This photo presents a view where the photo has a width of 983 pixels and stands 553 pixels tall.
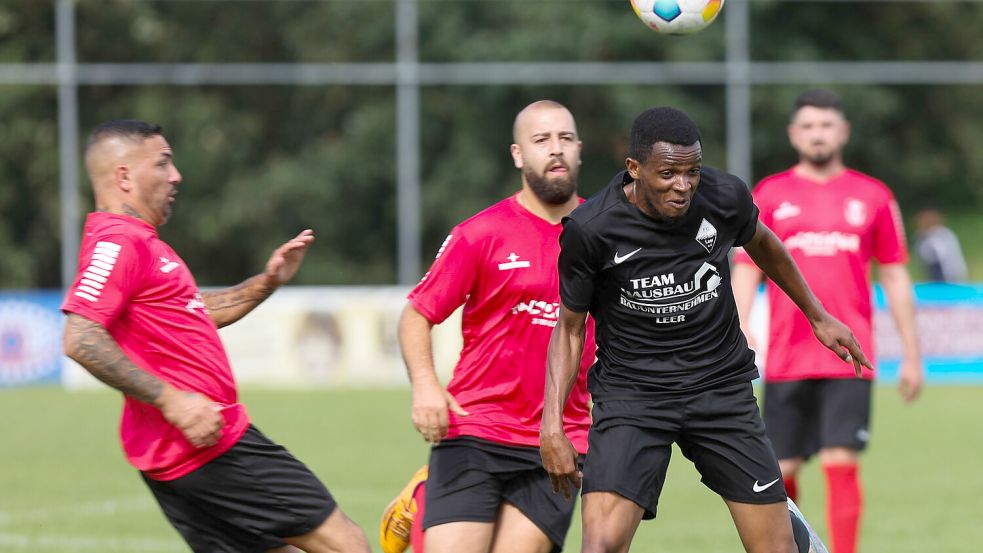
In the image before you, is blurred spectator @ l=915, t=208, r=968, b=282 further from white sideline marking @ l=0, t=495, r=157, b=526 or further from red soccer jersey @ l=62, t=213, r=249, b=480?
red soccer jersey @ l=62, t=213, r=249, b=480

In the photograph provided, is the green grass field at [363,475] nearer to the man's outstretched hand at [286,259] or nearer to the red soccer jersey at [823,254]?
the red soccer jersey at [823,254]

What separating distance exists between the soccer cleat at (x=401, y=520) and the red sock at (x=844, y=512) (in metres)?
2.26

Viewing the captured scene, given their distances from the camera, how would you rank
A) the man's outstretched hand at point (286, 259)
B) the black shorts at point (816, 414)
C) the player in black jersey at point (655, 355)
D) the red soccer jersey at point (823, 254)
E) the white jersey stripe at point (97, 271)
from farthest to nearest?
the red soccer jersey at point (823, 254) → the black shorts at point (816, 414) → the man's outstretched hand at point (286, 259) → the player in black jersey at point (655, 355) → the white jersey stripe at point (97, 271)

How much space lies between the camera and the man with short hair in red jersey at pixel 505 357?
20.2ft

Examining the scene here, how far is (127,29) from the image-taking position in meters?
27.2

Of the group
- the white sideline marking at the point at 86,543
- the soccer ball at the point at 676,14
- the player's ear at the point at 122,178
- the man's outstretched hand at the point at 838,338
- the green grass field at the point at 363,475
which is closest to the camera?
the player's ear at the point at 122,178

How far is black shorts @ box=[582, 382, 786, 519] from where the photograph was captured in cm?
550

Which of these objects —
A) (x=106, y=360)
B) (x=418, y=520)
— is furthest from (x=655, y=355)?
(x=106, y=360)

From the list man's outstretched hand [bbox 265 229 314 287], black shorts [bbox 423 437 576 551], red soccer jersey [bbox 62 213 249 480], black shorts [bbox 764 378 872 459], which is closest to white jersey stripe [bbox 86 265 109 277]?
red soccer jersey [bbox 62 213 249 480]

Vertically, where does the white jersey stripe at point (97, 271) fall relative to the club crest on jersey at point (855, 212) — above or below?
below

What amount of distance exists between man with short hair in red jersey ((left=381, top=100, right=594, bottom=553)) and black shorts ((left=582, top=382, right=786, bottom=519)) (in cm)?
63

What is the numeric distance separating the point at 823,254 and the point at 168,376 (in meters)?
3.85

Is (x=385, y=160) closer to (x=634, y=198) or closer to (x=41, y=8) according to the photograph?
(x=41, y=8)

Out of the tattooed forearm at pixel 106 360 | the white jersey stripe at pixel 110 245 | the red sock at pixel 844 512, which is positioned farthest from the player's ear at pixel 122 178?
the red sock at pixel 844 512
